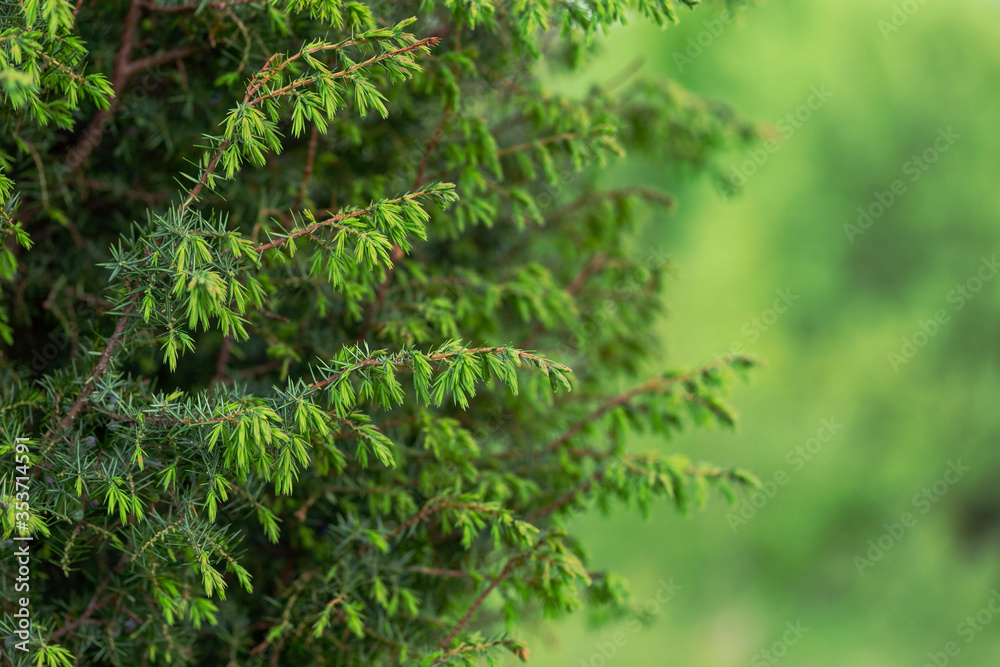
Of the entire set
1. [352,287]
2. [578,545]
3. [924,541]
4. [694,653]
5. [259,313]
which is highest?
[352,287]

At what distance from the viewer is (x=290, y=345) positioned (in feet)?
5.61

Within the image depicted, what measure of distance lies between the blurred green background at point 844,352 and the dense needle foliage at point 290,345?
12.8 ft

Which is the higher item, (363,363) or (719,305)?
(363,363)

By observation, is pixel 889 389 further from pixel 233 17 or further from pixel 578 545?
pixel 233 17

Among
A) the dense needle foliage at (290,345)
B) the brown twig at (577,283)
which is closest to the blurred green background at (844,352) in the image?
the brown twig at (577,283)

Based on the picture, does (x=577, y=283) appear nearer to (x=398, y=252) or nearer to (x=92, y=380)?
(x=398, y=252)

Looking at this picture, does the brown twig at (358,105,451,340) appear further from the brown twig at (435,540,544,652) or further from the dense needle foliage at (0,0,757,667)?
the brown twig at (435,540,544,652)

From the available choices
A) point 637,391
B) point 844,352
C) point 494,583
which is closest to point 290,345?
point 494,583

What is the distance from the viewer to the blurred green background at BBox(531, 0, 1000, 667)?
6.04 meters

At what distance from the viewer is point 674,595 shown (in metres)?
7.25

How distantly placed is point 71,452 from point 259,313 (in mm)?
439

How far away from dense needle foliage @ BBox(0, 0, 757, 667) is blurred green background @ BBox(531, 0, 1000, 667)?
3893 millimetres

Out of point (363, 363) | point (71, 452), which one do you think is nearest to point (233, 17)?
point (363, 363)

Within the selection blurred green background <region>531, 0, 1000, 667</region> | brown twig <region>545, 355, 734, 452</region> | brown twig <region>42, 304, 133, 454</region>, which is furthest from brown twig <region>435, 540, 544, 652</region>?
blurred green background <region>531, 0, 1000, 667</region>
